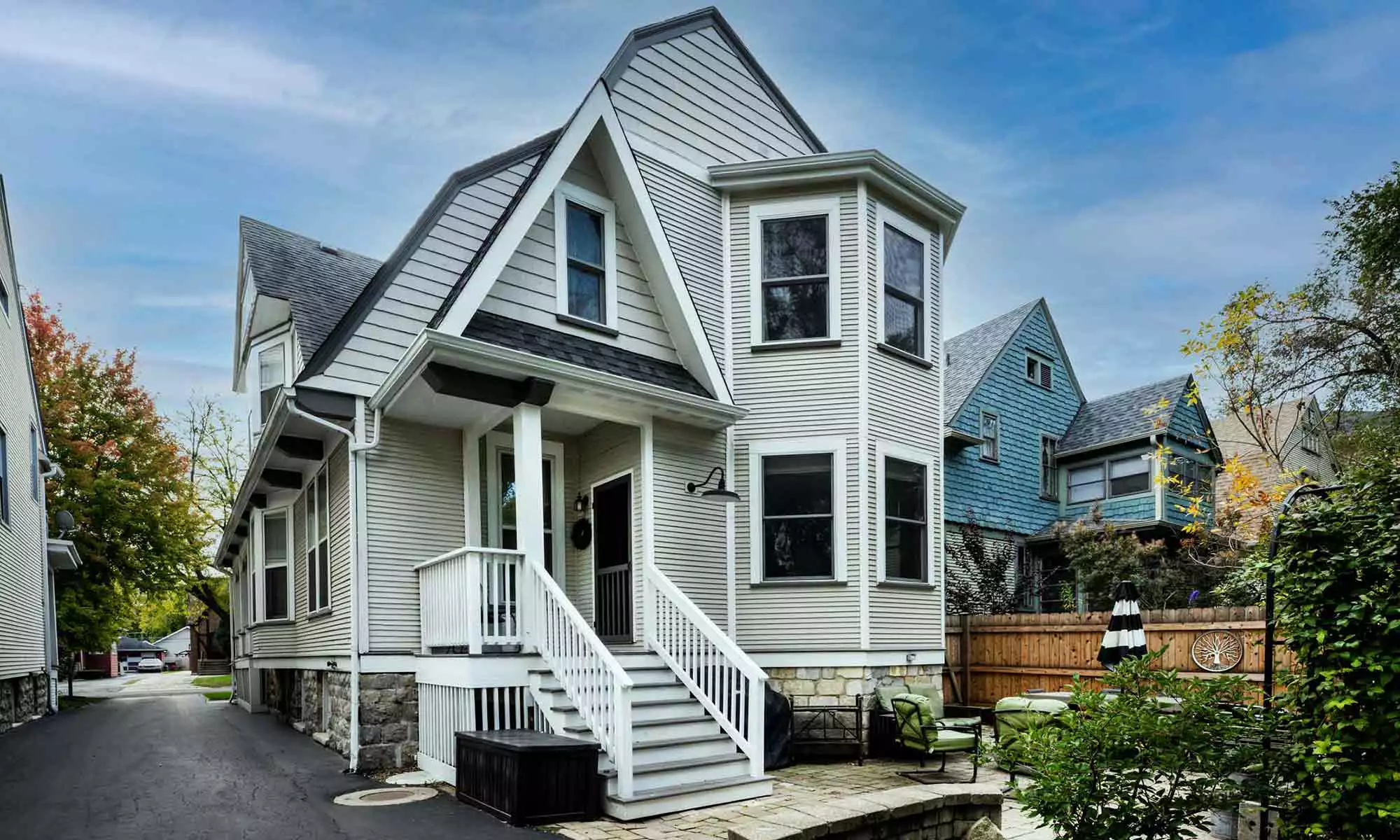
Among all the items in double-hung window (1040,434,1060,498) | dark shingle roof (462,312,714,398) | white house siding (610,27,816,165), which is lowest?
double-hung window (1040,434,1060,498)

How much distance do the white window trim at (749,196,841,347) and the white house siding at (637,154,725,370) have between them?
397 millimetres

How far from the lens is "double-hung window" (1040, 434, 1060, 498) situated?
64.5ft

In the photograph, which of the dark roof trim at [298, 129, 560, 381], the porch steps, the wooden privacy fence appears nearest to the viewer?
the porch steps

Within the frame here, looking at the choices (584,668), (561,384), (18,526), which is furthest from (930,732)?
(18,526)

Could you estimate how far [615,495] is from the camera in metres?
9.59

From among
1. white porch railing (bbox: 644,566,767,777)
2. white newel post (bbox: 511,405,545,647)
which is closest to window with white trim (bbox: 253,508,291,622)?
white newel post (bbox: 511,405,545,647)

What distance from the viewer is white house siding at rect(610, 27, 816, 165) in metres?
10.4

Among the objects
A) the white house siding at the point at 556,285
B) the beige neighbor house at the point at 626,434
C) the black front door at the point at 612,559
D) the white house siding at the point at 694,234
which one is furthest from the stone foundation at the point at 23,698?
the white house siding at the point at 694,234

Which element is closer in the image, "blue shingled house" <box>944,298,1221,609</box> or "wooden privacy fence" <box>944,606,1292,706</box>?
"wooden privacy fence" <box>944,606,1292,706</box>

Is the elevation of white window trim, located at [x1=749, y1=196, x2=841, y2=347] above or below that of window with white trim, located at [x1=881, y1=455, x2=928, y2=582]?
above

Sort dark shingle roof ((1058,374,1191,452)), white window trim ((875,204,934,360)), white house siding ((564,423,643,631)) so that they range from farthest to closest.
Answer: dark shingle roof ((1058,374,1191,452)), white window trim ((875,204,934,360)), white house siding ((564,423,643,631))

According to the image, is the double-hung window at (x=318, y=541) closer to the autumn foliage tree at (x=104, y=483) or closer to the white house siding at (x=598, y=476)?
the white house siding at (x=598, y=476)

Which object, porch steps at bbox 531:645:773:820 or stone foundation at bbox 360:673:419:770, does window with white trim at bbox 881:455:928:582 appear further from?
stone foundation at bbox 360:673:419:770

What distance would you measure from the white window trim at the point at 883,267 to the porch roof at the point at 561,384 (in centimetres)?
230
